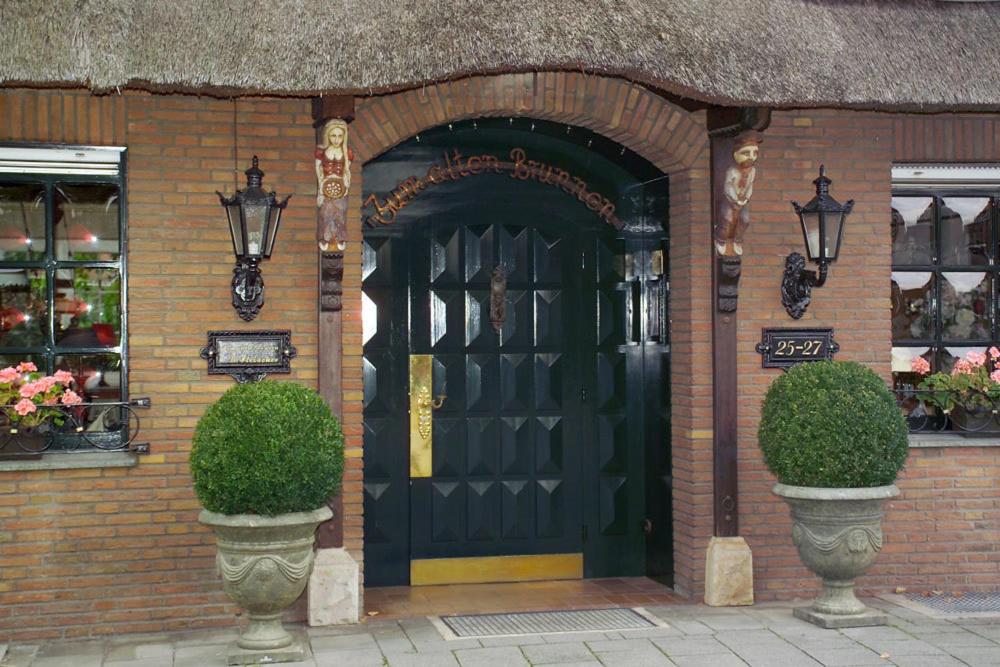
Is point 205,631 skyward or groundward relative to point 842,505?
groundward

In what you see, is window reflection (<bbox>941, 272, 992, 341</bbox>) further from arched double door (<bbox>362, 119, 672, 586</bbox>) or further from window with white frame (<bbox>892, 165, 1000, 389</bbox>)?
arched double door (<bbox>362, 119, 672, 586</bbox>)

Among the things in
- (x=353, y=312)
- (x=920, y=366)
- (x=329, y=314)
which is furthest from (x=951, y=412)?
(x=329, y=314)

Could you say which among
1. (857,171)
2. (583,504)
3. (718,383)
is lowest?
(583,504)

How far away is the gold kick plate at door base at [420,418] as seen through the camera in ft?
27.9

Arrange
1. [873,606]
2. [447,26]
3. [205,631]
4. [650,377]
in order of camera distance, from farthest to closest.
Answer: [650,377] < [873,606] < [205,631] < [447,26]

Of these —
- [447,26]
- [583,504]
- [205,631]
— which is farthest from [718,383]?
[205,631]

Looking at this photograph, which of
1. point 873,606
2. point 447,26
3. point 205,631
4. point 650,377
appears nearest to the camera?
point 447,26

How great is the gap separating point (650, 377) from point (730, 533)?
127cm

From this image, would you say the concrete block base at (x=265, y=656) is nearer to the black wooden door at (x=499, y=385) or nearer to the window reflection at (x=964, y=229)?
the black wooden door at (x=499, y=385)

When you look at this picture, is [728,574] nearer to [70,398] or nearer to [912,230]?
[912,230]

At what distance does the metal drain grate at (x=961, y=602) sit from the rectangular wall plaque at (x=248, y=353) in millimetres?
4326

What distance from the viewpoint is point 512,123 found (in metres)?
8.38

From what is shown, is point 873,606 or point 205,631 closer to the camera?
point 205,631

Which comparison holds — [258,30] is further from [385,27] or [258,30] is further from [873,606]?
[873,606]
